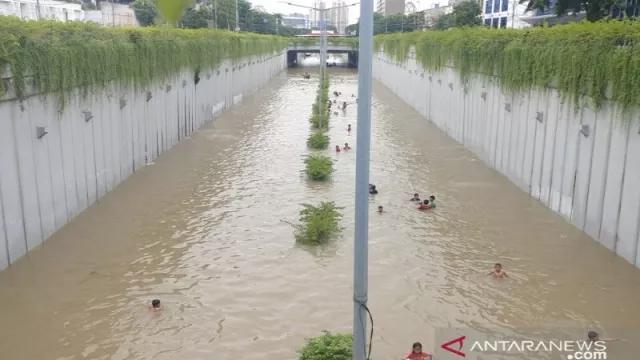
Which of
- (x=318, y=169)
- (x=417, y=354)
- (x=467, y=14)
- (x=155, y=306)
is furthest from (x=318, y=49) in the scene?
(x=417, y=354)

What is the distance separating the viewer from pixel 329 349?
6.59 metres

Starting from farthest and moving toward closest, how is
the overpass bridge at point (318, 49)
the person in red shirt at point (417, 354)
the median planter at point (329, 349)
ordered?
the overpass bridge at point (318, 49), the person in red shirt at point (417, 354), the median planter at point (329, 349)

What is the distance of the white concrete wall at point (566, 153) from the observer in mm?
9922

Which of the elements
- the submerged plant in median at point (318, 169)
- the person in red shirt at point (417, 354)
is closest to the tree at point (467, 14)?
the submerged plant in median at point (318, 169)

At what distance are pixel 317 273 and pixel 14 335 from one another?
467 cm

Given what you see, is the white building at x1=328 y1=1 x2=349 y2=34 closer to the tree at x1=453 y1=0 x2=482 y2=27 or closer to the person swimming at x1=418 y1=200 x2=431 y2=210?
the tree at x1=453 y1=0 x2=482 y2=27

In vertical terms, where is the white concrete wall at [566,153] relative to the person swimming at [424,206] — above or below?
above

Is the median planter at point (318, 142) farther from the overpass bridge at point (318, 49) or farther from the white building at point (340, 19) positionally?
the white building at point (340, 19)

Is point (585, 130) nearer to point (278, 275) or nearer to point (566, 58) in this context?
point (566, 58)

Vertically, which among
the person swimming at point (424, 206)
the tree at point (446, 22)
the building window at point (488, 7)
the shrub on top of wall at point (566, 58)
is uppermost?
the building window at point (488, 7)

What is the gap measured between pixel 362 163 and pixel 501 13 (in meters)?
65.2

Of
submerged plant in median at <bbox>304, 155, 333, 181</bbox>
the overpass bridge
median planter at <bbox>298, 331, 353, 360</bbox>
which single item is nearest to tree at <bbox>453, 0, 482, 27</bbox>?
the overpass bridge

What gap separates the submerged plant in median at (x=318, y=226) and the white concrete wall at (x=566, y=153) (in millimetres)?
4934

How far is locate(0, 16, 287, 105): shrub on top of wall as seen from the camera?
31.5ft
